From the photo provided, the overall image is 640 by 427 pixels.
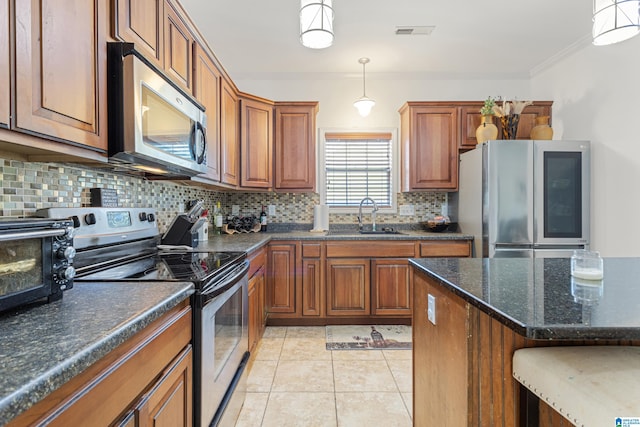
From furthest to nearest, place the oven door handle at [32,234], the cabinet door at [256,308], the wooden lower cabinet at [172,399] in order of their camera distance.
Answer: the cabinet door at [256,308], the wooden lower cabinet at [172,399], the oven door handle at [32,234]

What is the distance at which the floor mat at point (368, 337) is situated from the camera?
2.69 m

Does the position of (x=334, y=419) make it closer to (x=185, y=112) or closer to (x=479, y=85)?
(x=185, y=112)

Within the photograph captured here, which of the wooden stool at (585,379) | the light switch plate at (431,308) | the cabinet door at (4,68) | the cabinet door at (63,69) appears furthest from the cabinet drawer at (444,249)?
the cabinet door at (4,68)

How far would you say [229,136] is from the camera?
9.19ft

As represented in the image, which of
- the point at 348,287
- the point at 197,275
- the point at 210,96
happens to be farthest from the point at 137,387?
the point at 348,287

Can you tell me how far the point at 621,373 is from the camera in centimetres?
72

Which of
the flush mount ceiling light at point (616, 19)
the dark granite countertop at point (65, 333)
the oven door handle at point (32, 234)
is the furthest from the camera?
the flush mount ceiling light at point (616, 19)

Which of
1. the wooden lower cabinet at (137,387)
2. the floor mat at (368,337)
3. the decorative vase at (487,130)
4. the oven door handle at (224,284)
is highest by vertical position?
the decorative vase at (487,130)

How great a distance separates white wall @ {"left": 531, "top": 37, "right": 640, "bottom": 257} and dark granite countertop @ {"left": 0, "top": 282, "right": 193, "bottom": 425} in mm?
3305

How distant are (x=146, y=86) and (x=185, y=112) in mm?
399

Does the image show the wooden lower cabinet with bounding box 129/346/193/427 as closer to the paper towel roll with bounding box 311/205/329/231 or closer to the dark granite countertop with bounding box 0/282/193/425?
the dark granite countertop with bounding box 0/282/193/425

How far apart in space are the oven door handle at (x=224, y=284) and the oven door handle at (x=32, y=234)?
0.50 metres

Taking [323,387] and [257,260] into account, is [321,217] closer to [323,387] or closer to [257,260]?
[257,260]

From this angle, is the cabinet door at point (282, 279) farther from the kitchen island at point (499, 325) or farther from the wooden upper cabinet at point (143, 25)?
the wooden upper cabinet at point (143, 25)
